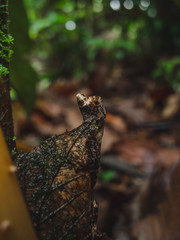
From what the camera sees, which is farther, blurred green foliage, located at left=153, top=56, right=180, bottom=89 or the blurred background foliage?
the blurred background foliage

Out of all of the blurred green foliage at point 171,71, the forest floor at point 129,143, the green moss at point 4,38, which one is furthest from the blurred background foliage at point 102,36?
the green moss at point 4,38

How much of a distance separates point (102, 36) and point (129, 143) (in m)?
3.10

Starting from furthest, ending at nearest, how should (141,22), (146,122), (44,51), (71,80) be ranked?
(44,51), (71,80), (141,22), (146,122)

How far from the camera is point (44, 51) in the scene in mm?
5219

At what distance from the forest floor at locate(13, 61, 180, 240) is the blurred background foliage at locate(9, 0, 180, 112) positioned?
36 cm

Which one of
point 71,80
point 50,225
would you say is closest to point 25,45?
point 50,225

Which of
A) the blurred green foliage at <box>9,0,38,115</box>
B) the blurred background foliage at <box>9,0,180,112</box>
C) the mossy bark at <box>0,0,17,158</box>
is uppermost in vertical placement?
the blurred background foliage at <box>9,0,180,112</box>

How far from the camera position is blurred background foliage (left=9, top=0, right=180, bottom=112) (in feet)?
12.1

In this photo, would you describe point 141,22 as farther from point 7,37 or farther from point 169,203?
point 7,37

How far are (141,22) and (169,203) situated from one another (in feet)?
11.9

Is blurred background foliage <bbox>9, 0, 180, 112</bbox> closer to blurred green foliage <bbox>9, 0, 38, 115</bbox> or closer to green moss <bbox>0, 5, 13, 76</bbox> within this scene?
blurred green foliage <bbox>9, 0, 38, 115</bbox>

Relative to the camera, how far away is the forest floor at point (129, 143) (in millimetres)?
1527

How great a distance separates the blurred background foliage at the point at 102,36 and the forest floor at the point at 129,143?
14.0 inches

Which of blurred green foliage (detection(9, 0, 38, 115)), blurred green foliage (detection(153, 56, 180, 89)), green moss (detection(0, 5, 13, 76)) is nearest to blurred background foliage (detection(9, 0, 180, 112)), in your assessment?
blurred green foliage (detection(153, 56, 180, 89))
